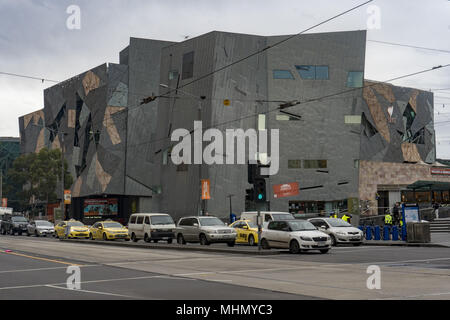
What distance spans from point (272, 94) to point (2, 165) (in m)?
72.9

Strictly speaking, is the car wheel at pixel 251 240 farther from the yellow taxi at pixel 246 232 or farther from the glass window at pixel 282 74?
the glass window at pixel 282 74

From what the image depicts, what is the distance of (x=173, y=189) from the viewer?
207ft

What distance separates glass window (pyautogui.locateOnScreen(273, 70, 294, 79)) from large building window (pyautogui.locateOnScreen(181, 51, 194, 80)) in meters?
9.19

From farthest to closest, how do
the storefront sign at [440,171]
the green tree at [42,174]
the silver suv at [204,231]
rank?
the green tree at [42,174], the storefront sign at [440,171], the silver suv at [204,231]

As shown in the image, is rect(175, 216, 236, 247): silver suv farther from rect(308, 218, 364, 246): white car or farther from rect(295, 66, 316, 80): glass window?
rect(295, 66, 316, 80): glass window

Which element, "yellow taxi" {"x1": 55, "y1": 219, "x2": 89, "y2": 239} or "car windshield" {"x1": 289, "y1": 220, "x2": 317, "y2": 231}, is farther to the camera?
"yellow taxi" {"x1": 55, "y1": 219, "x2": 89, "y2": 239}

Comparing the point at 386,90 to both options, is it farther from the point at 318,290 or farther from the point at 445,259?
the point at 318,290

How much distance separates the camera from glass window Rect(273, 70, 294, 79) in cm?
6212

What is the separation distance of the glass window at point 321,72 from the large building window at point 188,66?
1397 cm

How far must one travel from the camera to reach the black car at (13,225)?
2119 inches

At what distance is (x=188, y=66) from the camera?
61719 millimetres

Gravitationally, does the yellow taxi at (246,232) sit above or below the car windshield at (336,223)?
A: below

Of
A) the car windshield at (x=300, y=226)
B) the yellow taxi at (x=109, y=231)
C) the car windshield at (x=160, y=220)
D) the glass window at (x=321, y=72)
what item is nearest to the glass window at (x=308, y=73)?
the glass window at (x=321, y=72)

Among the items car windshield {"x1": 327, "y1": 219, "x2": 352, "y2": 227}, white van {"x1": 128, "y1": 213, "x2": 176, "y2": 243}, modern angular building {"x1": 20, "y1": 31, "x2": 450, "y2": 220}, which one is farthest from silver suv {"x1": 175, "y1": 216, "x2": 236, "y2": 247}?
modern angular building {"x1": 20, "y1": 31, "x2": 450, "y2": 220}
